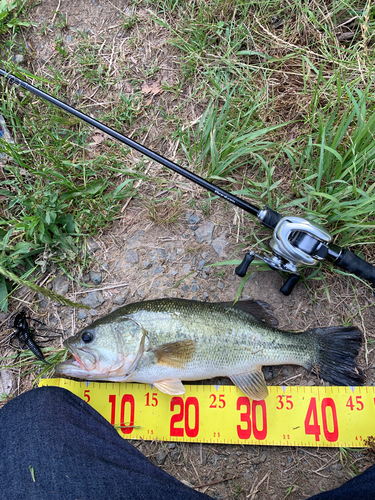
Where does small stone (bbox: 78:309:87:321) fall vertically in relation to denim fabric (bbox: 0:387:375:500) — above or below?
above

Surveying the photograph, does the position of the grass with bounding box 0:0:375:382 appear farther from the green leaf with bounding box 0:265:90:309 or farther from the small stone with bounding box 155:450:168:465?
the small stone with bounding box 155:450:168:465

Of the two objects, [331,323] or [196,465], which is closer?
[196,465]

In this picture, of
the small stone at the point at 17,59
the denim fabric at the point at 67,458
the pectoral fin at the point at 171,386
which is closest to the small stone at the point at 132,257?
the pectoral fin at the point at 171,386

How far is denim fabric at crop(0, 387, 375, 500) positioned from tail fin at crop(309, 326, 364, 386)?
0.67 metres

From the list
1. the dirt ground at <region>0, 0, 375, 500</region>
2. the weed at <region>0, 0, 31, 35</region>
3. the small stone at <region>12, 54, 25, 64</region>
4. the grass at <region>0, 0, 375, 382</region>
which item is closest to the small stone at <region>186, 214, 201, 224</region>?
the dirt ground at <region>0, 0, 375, 500</region>

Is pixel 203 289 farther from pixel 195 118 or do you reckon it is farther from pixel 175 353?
pixel 195 118

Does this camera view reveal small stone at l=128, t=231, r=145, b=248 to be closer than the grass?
No

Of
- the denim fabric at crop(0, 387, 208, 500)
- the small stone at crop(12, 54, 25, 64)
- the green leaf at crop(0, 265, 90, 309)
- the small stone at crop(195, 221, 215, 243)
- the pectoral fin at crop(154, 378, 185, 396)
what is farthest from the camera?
the small stone at crop(12, 54, 25, 64)

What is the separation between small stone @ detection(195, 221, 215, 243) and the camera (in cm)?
327

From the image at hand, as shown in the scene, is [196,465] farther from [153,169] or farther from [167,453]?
[153,169]

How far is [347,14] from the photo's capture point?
3.47 meters

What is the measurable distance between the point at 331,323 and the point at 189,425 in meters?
1.61

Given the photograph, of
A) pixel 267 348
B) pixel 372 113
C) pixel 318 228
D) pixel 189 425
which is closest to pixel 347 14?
pixel 372 113

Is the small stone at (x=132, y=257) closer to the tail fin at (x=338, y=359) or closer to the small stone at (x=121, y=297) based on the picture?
the small stone at (x=121, y=297)
